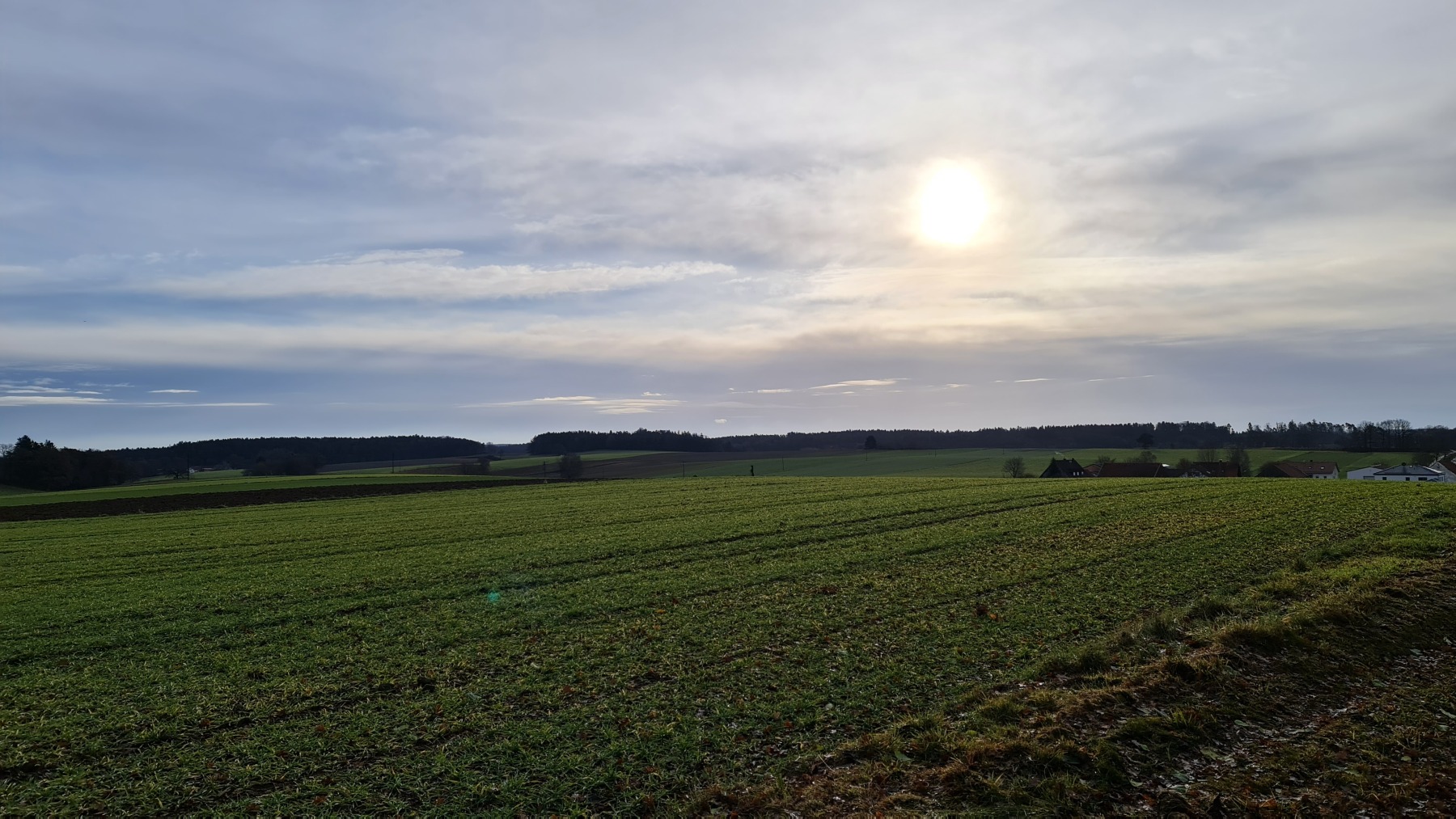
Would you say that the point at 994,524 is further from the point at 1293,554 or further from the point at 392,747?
the point at 392,747

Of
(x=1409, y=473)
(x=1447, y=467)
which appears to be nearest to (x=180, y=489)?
(x=1409, y=473)

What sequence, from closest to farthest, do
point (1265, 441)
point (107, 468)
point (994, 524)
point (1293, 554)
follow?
1. point (1293, 554)
2. point (994, 524)
3. point (107, 468)
4. point (1265, 441)

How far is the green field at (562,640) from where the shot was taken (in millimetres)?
8961

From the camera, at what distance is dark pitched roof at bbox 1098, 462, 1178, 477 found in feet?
298

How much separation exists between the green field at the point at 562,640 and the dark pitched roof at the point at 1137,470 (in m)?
62.3

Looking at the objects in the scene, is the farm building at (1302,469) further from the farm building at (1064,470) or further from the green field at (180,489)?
the green field at (180,489)

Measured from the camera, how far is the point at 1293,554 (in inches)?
799

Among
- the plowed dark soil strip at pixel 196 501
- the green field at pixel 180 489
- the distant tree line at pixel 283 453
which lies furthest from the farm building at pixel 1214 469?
the distant tree line at pixel 283 453

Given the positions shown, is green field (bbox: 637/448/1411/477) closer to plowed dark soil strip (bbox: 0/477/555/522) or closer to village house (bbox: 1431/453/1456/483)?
village house (bbox: 1431/453/1456/483)

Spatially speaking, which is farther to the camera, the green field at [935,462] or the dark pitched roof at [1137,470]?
the green field at [935,462]

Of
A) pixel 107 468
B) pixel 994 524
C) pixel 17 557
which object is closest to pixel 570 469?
pixel 107 468

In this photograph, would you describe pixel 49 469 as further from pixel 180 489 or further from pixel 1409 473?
pixel 1409 473

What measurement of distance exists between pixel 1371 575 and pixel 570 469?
9946 centimetres

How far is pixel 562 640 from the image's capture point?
47.9 ft
